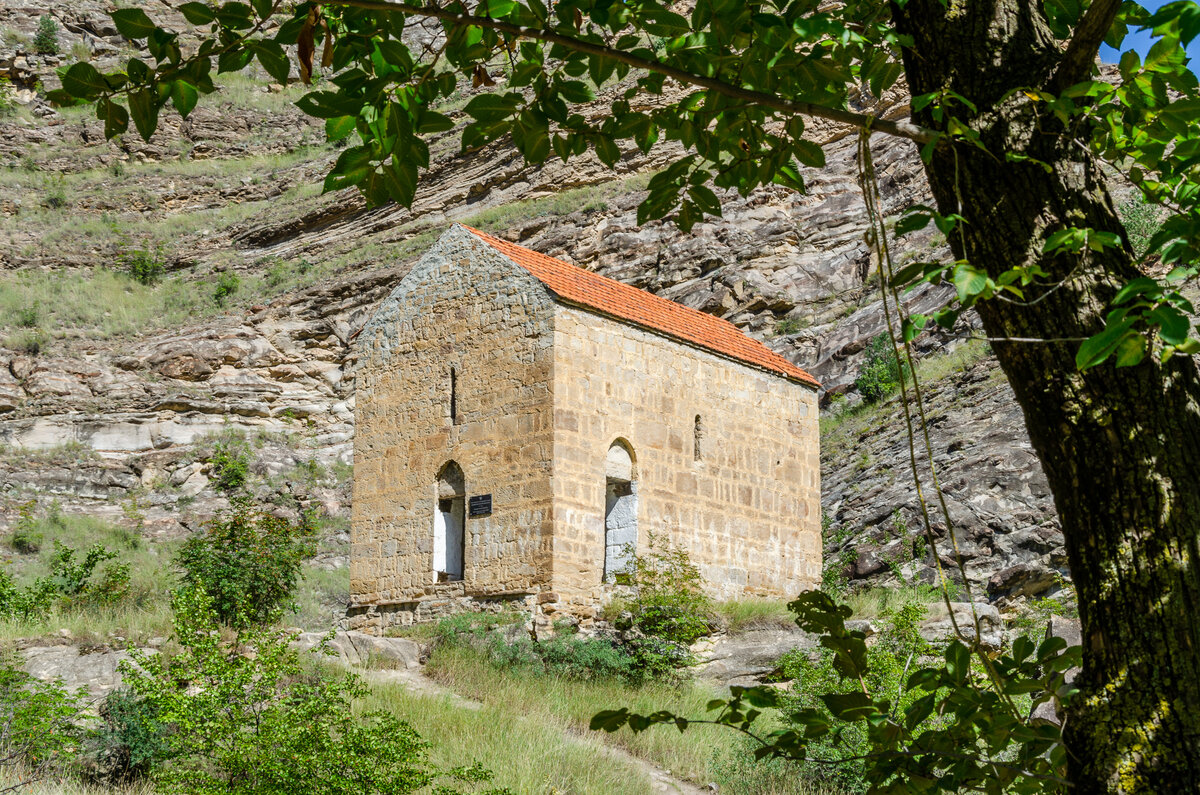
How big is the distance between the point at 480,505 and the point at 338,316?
2121cm

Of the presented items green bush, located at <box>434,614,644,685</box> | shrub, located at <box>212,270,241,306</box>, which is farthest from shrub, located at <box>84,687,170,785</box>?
shrub, located at <box>212,270,241,306</box>

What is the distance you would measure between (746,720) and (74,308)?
1575 inches

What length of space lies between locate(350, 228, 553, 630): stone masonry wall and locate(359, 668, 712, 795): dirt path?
2210mm

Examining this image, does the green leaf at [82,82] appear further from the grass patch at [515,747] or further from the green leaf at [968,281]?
the grass patch at [515,747]

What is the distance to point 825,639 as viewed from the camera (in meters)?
3.30

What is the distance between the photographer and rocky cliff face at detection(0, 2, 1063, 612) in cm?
2275

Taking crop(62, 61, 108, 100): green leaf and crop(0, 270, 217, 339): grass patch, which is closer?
crop(62, 61, 108, 100): green leaf

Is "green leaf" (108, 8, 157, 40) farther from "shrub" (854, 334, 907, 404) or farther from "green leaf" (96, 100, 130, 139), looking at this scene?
"shrub" (854, 334, 907, 404)

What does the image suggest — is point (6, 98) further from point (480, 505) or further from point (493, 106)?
point (493, 106)

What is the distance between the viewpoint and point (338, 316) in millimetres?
36125

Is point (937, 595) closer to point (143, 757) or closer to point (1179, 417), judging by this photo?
point (143, 757)

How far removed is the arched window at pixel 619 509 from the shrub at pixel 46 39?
49176mm

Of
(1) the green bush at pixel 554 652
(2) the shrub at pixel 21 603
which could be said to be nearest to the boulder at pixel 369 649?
(1) the green bush at pixel 554 652

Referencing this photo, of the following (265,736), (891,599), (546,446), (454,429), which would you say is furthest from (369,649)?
(891,599)
